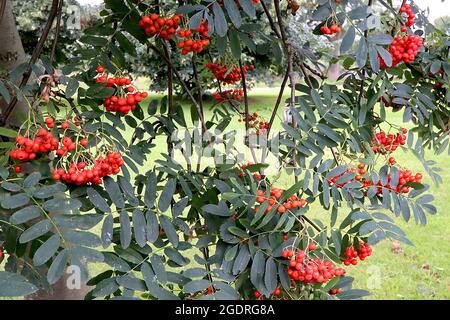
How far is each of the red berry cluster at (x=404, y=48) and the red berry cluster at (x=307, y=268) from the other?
0.59 meters

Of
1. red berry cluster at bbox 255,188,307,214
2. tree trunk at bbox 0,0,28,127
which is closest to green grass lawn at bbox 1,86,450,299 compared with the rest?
tree trunk at bbox 0,0,28,127

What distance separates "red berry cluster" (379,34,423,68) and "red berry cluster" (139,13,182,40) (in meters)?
0.57

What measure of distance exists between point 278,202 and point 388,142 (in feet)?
2.02

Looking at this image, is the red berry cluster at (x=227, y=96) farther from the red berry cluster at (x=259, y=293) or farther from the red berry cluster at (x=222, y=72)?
the red berry cluster at (x=259, y=293)

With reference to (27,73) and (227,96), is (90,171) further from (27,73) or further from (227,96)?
(227,96)

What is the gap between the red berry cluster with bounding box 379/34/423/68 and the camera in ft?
4.25

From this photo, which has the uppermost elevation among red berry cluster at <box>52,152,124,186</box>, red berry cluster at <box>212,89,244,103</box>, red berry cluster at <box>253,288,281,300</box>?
red berry cluster at <box>52,152,124,186</box>

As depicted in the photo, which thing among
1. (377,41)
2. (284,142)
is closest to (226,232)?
(284,142)

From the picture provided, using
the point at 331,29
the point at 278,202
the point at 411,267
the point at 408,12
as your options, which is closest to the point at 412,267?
the point at 411,267

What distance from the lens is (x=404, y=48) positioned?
1.31m

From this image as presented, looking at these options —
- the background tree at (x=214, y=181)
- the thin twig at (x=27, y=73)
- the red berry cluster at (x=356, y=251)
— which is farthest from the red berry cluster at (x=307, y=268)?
the thin twig at (x=27, y=73)

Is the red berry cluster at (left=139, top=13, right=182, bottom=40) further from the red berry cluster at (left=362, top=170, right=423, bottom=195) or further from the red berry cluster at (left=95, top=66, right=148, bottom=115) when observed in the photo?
the red berry cluster at (left=362, top=170, right=423, bottom=195)

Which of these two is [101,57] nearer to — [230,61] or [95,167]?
[95,167]

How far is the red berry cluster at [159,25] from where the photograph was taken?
1.31 metres
